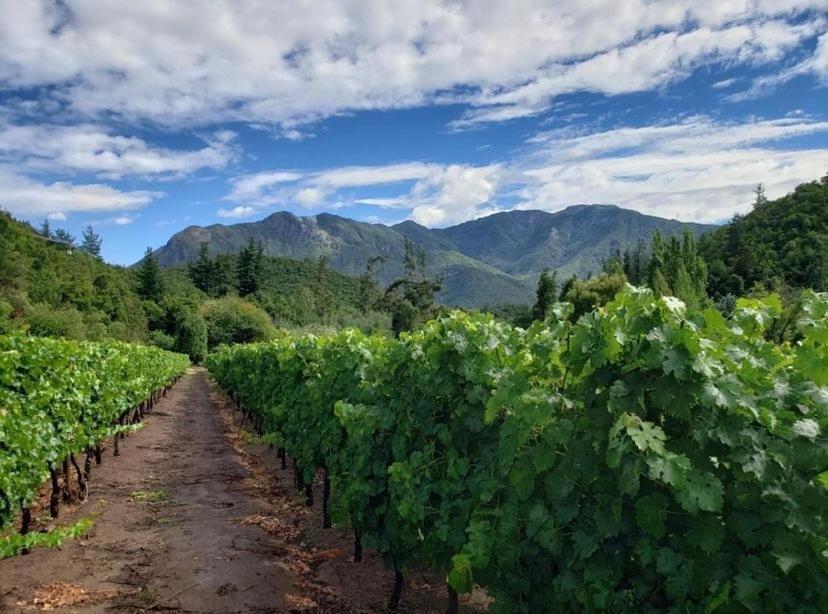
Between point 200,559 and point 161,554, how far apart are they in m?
0.63

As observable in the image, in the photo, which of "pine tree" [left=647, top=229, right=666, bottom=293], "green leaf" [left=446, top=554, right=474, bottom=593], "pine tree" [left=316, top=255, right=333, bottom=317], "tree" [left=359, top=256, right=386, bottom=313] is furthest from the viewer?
"pine tree" [left=316, top=255, right=333, bottom=317]

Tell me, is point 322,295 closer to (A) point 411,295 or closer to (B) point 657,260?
(A) point 411,295

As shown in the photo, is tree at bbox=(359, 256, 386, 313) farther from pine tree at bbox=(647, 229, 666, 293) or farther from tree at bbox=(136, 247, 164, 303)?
pine tree at bbox=(647, 229, 666, 293)

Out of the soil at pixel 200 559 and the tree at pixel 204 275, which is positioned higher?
the tree at pixel 204 275

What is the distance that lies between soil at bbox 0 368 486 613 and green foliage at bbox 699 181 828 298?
2527 inches

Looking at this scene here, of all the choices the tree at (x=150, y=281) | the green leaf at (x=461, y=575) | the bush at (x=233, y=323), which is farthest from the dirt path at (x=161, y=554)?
the tree at (x=150, y=281)

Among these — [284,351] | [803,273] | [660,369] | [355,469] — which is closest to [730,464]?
[660,369]

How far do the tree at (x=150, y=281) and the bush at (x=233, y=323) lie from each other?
10.4 metres

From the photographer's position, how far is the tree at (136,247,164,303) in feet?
313

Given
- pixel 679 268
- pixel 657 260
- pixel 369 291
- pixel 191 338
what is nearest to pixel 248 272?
pixel 369 291

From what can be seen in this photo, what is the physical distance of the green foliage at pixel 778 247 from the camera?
66125mm

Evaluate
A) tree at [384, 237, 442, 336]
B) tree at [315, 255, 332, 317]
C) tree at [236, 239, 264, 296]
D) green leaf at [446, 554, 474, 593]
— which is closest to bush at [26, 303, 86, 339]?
green leaf at [446, 554, 474, 593]

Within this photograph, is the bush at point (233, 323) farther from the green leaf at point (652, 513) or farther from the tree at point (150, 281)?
the green leaf at point (652, 513)

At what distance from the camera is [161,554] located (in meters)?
6.89
